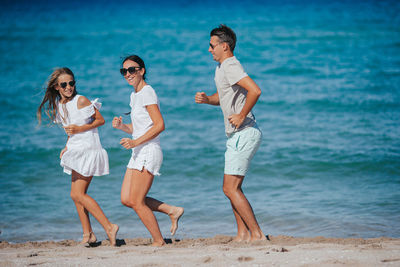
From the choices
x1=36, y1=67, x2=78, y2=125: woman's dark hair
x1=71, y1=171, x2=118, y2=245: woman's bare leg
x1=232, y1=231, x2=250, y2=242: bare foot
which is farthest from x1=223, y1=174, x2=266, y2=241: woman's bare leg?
x1=36, y1=67, x2=78, y2=125: woman's dark hair

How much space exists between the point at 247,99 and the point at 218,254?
1.34 m

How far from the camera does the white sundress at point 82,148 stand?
5.01 metres

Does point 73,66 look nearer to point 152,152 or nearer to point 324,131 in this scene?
point 324,131

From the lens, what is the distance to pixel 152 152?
4.79 metres

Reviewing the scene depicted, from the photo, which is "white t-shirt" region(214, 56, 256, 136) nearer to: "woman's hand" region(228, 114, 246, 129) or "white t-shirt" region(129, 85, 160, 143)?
"woman's hand" region(228, 114, 246, 129)

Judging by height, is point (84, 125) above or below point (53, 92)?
below

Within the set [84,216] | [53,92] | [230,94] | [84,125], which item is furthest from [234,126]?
[53,92]

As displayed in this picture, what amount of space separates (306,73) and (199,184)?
989cm

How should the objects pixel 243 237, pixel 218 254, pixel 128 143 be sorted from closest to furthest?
pixel 218 254 < pixel 128 143 < pixel 243 237

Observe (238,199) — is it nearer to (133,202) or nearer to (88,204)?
(133,202)

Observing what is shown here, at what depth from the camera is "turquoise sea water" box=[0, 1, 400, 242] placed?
6.72 metres

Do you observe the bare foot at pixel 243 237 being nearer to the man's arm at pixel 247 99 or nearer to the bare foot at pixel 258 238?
the bare foot at pixel 258 238

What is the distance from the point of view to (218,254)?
171 inches

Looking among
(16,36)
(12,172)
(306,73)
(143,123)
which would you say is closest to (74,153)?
(143,123)
